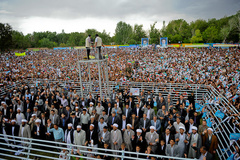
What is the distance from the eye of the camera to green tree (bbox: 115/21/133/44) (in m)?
67.5

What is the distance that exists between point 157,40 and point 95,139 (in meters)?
45.1

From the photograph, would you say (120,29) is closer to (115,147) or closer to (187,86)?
(187,86)

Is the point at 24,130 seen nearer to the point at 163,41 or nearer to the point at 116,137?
the point at 116,137

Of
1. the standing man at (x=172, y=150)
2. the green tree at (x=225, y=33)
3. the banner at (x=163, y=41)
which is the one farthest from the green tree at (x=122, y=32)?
the standing man at (x=172, y=150)

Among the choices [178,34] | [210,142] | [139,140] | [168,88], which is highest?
[178,34]

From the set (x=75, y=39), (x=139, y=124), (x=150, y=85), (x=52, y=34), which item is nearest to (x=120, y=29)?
(x=75, y=39)

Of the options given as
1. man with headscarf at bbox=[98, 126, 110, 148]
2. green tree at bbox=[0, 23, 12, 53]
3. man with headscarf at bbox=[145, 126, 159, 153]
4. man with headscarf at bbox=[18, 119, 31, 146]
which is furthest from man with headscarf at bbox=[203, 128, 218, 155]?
green tree at bbox=[0, 23, 12, 53]

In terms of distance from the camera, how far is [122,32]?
70.2m

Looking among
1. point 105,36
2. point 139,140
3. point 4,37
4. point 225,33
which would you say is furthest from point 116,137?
point 105,36

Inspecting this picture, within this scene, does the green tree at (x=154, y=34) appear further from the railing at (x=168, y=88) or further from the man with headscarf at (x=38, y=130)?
the man with headscarf at (x=38, y=130)

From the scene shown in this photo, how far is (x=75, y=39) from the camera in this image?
70.8 metres

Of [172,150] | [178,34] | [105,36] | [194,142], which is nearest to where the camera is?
[172,150]

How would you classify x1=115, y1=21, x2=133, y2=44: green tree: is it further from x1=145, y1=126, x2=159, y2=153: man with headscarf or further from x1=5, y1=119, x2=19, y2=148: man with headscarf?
x1=145, y1=126, x2=159, y2=153: man with headscarf

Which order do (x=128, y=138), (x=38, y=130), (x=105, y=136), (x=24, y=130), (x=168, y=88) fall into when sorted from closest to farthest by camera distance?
(x=128, y=138)
(x=105, y=136)
(x=24, y=130)
(x=38, y=130)
(x=168, y=88)
